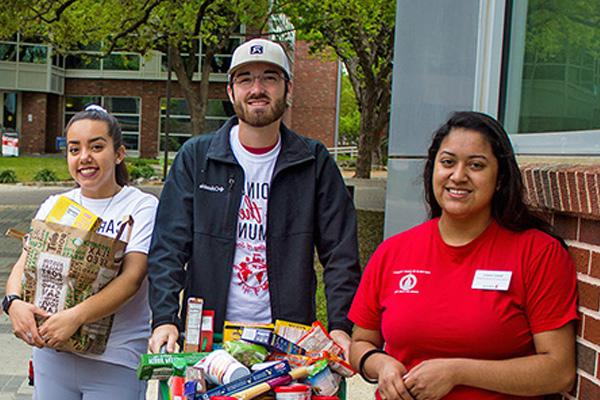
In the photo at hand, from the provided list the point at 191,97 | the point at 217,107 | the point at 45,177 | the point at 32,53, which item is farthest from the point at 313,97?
the point at 191,97

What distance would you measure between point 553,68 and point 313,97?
37.1 m

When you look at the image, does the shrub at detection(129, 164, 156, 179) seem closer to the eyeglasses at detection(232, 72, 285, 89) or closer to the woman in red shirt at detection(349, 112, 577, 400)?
the eyeglasses at detection(232, 72, 285, 89)

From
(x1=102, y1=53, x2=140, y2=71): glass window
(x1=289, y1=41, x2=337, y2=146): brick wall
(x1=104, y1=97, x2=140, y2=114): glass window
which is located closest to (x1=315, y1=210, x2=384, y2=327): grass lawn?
(x1=104, y1=97, x2=140, y2=114): glass window

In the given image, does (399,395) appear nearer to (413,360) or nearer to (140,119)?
Result: (413,360)

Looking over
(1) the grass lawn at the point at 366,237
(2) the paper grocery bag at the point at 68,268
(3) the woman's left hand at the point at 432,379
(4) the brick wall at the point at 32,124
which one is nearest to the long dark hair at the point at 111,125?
(2) the paper grocery bag at the point at 68,268

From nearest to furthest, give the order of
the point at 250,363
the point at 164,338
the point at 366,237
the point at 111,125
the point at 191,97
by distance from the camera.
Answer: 1. the point at 250,363
2. the point at 164,338
3. the point at 111,125
4. the point at 366,237
5. the point at 191,97

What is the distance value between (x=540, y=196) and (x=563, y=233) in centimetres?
17

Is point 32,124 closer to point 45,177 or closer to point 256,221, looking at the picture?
point 45,177

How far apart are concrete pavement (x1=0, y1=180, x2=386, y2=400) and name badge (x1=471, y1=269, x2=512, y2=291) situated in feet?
11.4

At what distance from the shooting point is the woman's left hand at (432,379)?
84.6 inches

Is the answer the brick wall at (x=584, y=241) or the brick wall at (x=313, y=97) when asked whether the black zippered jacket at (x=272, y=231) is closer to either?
the brick wall at (x=584, y=241)

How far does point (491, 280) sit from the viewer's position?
2178 mm

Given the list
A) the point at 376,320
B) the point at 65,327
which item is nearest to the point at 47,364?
the point at 65,327

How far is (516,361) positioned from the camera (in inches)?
84.1
